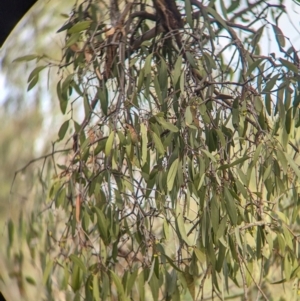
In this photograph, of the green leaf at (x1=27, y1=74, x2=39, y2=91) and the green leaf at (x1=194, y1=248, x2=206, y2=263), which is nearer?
the green leaf at (x1=194, y1=248, x2=206, y2=263)

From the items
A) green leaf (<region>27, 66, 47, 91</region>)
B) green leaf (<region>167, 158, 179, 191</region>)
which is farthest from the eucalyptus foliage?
green leaf (<region>27, 66, 47, 91</region>)

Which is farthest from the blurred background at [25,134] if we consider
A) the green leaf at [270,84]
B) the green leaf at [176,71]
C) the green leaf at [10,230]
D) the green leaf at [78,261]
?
the green leaf at [270,84]

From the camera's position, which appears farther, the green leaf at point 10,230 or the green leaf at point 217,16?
the green leaf at point 10,230

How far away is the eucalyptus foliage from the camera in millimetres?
799

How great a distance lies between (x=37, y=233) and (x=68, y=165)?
0.41ft

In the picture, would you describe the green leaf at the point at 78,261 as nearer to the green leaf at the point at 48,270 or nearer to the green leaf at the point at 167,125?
the green leaf at the point at 48,270

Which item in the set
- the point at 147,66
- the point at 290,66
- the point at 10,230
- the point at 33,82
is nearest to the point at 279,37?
the point at 290,66

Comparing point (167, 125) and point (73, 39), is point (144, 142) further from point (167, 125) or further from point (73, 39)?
point (73, 39)

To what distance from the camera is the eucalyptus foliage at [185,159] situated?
799mm

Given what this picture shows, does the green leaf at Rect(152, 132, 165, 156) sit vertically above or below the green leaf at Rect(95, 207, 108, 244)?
above

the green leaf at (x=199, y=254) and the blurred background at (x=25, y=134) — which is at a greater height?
the blurred background at (x=25, y=134)

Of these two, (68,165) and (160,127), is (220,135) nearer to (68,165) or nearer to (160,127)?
(160,127)

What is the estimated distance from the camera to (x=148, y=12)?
2.90 feet

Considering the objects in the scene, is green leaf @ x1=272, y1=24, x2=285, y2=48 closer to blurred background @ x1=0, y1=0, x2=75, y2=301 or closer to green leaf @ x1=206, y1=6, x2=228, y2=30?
green leaf @ x1=206, y1=6, x2=228, y2=30
